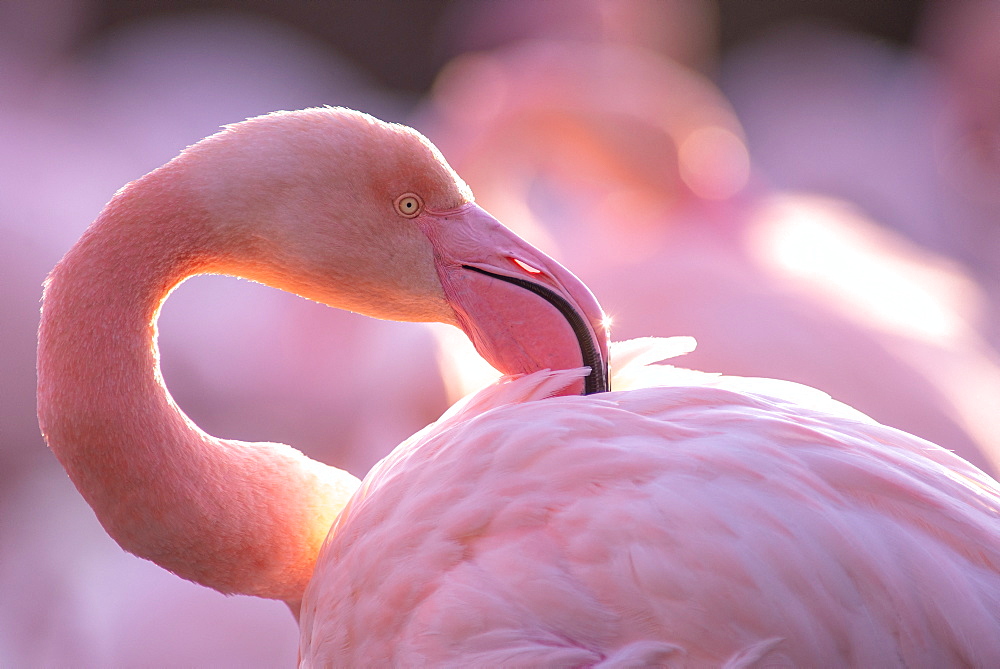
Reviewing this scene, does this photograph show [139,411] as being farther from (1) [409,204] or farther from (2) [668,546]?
(2) [668,546]

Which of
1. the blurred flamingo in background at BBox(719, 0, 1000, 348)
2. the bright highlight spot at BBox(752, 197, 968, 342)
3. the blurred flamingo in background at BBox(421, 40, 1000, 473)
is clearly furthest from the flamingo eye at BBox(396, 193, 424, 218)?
the blurred flamingo in background at BBox(719, 0, 1000, 348)

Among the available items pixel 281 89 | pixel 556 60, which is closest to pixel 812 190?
pixel 556 60

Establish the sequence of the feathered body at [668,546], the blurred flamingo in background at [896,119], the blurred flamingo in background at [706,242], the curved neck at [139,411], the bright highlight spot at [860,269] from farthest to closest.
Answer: the blurred flamingo in background at [896,119]
the bright highlight spot at [860,269]
the blurred flamingo in background at [706,242]
the curved neck at [139,411]
the feathered body at [668,546]

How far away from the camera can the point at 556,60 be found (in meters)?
4.59

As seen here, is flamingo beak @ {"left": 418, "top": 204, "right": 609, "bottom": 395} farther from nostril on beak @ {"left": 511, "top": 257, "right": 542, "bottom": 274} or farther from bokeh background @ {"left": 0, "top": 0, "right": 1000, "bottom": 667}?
bokeh background @ {"left": 0, "top": 0, "right": 1000, "bottom": 667}

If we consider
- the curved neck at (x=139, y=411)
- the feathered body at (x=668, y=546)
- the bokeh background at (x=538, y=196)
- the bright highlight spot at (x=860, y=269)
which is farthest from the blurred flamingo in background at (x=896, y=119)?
the curved neck at (x=139, y=411)

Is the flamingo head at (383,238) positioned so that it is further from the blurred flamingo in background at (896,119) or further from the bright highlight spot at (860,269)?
the blurred flamingo in background at (896,119)

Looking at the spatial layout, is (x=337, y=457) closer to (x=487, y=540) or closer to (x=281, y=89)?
(x=487, y=540)

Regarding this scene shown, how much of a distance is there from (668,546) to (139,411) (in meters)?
0.89

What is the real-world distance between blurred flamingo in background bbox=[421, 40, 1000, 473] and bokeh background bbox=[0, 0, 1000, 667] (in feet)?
0.04

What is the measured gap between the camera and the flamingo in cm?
136

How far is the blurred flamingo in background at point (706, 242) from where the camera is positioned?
119 inches

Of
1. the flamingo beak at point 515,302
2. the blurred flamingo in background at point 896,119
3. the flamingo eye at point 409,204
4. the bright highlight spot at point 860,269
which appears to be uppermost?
the blurred flamingo in background at point 896,119

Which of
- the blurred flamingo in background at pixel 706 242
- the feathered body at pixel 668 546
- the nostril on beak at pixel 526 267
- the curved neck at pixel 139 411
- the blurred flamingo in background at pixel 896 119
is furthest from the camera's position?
the blurred flamingo in background at pixel 896 119
